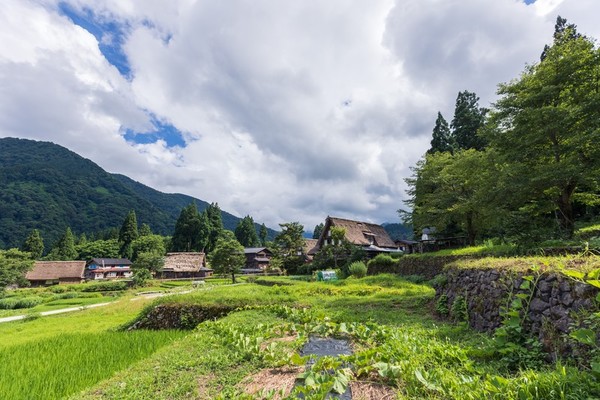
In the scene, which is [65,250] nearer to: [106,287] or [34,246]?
[34,246]

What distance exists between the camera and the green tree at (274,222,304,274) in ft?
121

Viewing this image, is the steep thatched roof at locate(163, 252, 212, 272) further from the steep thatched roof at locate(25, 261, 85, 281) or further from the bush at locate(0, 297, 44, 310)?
the bush at locate(0, 297, 44, 310)

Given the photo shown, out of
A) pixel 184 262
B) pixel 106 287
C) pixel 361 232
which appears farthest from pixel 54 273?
pixel 361 232

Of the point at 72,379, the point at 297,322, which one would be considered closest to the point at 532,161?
the point at 297,322

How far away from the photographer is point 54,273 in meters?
51.1

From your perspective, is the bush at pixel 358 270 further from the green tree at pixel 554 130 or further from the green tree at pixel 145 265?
the green tree at pixel 145 265

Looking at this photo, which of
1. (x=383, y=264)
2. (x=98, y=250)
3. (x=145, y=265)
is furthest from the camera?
(x=98, y=250)

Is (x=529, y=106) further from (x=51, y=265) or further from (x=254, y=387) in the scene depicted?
(x=51, y=265)

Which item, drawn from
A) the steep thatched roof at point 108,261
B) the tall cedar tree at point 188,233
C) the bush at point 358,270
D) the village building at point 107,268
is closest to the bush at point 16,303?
the bush at point 358,270

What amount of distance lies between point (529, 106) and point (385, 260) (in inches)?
560

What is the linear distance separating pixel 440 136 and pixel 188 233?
54802mm

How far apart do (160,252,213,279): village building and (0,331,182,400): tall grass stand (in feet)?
159

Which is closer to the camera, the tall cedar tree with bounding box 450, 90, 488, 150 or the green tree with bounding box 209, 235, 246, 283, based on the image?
the tall cedar tree with bounding box 450, 90, 488, 150

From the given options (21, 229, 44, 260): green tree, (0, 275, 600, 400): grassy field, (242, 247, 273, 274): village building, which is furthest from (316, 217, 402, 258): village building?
(21, 229, 44, 260): green tree
